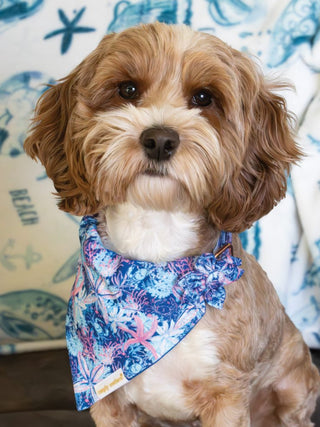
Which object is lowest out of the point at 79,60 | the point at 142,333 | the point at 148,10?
the point at 142,333

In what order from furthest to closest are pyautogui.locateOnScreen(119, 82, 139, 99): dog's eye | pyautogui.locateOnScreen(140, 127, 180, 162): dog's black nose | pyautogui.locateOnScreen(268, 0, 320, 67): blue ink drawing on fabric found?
pyautogui.locateOnScreen(268, 0, 320, 67): blue ink drawing on fabric
pyautogui.locateOnScreen(119, 82, 139, 99): dog's eye
pyautogui.locateOnScreen(140, 127, 180, 162): dog's black nose

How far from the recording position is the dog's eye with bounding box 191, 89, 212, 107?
4.77 feet

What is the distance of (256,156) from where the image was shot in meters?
1.54

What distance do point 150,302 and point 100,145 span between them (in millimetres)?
414

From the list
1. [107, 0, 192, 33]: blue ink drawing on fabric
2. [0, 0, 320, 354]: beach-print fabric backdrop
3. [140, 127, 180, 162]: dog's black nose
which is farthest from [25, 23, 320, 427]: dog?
[107, 0, 192, 33]: blue ink drawing on fabric

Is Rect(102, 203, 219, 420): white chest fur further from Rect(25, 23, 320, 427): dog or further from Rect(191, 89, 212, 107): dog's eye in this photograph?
Rect(191, 89, 212, 107): dog's eye

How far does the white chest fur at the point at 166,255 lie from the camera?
60.7 inches

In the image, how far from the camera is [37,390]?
206 centimetres

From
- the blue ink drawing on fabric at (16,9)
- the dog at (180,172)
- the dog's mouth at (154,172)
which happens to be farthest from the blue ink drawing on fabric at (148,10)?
the dog's mouth at (154,172)

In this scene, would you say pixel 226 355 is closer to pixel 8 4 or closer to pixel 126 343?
pixel 126 343

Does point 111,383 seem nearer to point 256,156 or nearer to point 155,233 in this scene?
point 155,233

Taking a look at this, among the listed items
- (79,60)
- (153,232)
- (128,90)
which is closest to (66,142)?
(128,90)

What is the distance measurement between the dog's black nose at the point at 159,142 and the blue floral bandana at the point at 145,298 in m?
0.34

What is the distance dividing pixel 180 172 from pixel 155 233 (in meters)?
0.28
